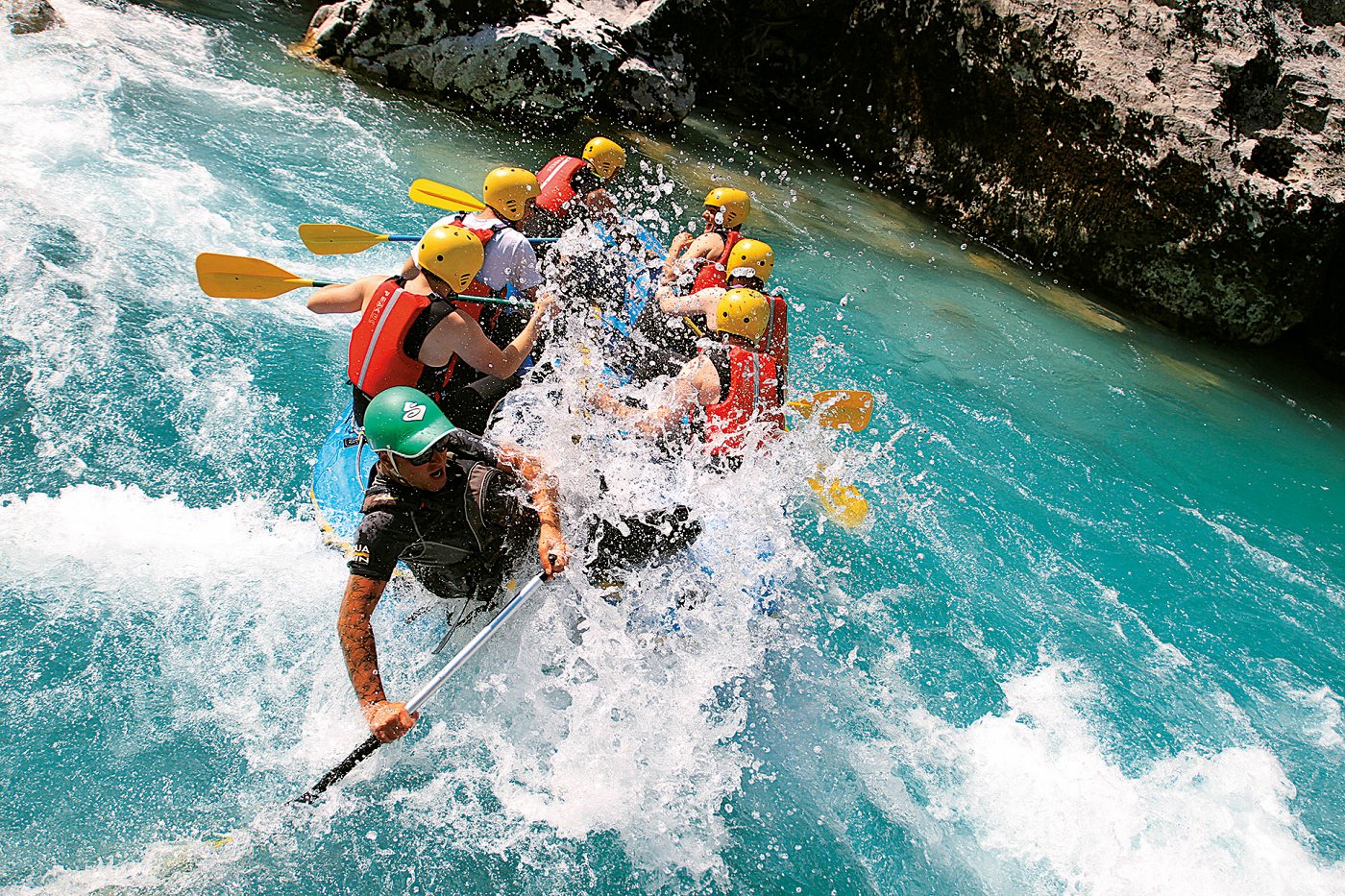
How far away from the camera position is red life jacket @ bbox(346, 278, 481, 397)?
3.97 m

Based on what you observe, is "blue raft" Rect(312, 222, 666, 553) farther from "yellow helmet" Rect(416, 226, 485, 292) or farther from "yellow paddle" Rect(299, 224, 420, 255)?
"yellow paddle" Rect(299, 224, 420, 255)

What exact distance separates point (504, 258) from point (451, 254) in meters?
1.22

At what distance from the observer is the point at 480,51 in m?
11.2

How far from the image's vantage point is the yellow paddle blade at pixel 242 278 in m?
4.59

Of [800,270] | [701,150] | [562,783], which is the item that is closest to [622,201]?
[800,270]

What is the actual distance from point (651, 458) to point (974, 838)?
2475 mm

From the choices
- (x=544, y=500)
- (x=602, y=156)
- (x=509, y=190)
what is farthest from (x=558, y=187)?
(x=544, y=500)

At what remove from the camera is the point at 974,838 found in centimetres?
432

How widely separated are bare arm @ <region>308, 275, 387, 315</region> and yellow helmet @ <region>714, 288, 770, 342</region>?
1.79 meters

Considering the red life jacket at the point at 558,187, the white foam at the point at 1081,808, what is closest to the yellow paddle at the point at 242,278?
the red life jacket at the point at 558,187

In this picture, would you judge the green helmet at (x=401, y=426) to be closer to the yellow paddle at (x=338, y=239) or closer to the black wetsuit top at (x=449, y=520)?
the black wetsuit top at (x=449, y=520)

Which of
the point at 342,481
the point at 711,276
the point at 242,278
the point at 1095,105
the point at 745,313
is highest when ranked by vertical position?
the point at 1095,105

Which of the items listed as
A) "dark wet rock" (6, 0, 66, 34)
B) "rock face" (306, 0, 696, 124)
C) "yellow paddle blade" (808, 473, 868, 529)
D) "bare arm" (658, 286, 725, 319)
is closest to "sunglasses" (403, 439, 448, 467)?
"bare arm" (658, 286, 725, 319)

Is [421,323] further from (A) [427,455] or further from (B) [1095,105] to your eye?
(B) [1095,105]
